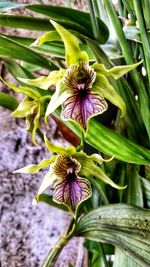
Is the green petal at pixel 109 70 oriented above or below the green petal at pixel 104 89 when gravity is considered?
above

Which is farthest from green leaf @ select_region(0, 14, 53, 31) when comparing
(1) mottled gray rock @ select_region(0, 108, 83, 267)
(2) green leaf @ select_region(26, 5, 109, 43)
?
(1) mottled gray rock @ select_region(0, 108, 83, 267)

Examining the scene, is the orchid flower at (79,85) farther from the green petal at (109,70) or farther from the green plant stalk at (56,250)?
the green plant stalk at (56,250)

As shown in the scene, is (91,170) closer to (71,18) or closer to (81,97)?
(81,97)

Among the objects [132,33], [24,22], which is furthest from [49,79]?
[132,33]

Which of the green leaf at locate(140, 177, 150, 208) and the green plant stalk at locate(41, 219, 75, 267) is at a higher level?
the green leaf at locate(140, 177, 150, 208)

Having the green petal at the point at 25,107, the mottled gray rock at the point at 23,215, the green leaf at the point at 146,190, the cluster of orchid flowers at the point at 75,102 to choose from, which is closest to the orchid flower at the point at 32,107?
the green petal at the point at 25,107

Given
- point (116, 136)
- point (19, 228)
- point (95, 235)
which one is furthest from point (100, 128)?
point (19, 228)

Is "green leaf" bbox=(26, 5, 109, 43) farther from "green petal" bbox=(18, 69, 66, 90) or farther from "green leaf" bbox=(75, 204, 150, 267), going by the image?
"green leaf" bbox=(75, 204, 150, 267)

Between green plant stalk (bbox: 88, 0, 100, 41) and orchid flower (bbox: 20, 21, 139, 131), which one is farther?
green plant stalk (bbox: 88, 0, 100, 41)
